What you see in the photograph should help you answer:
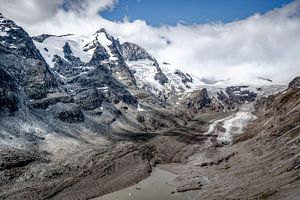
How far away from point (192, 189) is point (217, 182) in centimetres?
616

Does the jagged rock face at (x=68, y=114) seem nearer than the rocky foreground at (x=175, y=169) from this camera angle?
No

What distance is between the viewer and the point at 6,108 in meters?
152

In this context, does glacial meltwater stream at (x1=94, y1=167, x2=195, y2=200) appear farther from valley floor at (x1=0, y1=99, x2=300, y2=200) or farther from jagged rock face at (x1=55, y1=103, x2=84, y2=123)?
jagged rock face at (x1=55, y1=103, x2=84, y2=123)

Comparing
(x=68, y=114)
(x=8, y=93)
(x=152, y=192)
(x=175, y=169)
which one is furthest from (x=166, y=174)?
(x=68, y=114)

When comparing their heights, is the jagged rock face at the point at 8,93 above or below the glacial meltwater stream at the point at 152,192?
above

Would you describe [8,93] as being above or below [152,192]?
above

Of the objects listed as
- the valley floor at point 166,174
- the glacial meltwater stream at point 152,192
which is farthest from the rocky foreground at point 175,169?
the glacial meltwater stream at point 152,192

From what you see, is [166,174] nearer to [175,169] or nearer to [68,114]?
[175,169]

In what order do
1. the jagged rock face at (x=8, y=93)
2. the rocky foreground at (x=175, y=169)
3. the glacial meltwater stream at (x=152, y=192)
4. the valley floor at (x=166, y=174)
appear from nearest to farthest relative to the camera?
the rocky foreground at (x=175, y=169) → the valley floor at (x=166, y=174) → the glacial meltwater stream at (x=152, y=192) → the jagged rock face at (x=8, y=93)

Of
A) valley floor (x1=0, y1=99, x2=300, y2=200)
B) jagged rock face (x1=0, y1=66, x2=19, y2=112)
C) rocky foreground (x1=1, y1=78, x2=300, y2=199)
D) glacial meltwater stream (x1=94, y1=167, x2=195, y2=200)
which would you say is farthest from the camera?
jagged rock face (x1=0, y1=66, x2=19, y2=112)

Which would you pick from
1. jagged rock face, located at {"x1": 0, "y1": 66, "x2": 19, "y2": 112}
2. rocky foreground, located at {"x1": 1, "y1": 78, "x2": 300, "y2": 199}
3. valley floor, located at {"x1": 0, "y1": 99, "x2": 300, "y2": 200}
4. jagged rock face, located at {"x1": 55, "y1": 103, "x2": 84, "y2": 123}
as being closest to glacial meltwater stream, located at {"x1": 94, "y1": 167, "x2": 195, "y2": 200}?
valley floor, located at {"x1": 0, "y1": 99, "x2": 300, "y2": 200}

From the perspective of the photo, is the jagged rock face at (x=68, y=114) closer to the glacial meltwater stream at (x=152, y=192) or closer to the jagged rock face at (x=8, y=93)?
the jagged rock face at (x=8, y=93)

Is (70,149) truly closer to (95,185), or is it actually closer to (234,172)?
(95,185)

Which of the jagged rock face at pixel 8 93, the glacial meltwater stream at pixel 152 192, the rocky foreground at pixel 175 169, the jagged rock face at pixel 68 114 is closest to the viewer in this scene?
the rocky foreground at pixel 175 169
